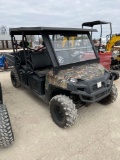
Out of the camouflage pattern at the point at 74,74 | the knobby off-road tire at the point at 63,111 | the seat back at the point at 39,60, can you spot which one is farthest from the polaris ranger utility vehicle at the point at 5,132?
the seat back at the point at 39,60

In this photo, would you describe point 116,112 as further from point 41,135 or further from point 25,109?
point 25,109

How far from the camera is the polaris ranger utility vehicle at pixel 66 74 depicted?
9.60 ft

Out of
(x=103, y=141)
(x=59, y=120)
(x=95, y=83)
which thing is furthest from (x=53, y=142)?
(x=95, y=83)

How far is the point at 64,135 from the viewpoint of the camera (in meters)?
2.91

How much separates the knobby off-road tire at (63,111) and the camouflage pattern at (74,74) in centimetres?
27

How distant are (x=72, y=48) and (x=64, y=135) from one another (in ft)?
5.59

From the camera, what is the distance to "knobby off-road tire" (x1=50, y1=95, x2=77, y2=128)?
2.88m

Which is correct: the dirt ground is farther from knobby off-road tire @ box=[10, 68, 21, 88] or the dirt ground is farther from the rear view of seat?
knobby off-road tire @ box=[10, 68, 21, 88]

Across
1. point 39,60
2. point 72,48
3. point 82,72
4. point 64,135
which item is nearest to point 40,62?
point 39,60

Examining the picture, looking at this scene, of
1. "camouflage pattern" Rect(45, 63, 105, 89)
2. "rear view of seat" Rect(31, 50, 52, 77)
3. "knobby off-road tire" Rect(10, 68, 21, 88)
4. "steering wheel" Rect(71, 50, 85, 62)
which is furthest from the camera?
"knobby off-road tire" Rect(10, 68, 21, 88)

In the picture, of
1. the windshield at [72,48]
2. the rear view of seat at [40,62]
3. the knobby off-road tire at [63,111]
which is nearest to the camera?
the knobby off-road tire at [63,111]

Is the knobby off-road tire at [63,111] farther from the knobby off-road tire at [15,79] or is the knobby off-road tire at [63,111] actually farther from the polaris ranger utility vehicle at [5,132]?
the knobby off-road tire at [15,79]

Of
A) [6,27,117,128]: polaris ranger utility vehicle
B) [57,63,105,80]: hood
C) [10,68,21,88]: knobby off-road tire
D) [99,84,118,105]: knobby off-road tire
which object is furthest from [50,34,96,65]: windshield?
[10,68,21,88]: knobby off-road tire

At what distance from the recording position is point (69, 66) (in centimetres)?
332
